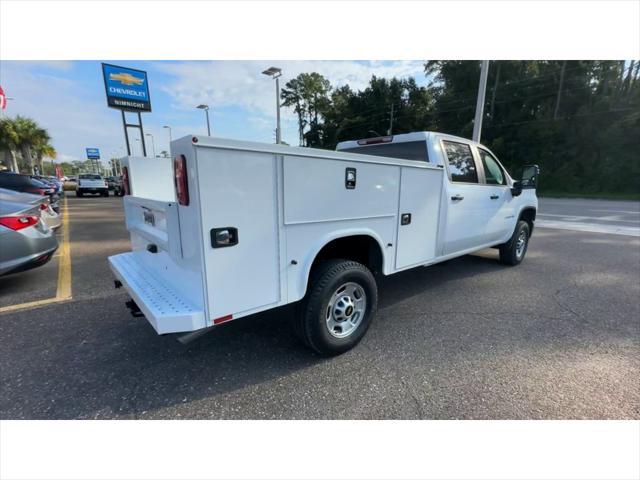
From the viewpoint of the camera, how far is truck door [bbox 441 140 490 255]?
3740 millimetres

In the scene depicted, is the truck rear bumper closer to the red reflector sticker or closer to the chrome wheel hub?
the red reflector sticker

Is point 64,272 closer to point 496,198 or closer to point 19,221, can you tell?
point 19,221

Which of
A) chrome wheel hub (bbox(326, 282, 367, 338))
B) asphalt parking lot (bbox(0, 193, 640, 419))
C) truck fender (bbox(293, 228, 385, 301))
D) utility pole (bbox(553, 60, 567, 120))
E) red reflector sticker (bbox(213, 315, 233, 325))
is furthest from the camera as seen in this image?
utility pole (bbox(553, 60, 567, 120))

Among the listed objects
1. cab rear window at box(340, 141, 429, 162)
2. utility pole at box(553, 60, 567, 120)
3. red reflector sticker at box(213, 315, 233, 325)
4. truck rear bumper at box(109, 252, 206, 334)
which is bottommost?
red reflector sticker at box(213, 315, 233, 325)

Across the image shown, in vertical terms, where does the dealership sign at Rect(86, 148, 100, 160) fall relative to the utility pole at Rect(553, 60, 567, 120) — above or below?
below

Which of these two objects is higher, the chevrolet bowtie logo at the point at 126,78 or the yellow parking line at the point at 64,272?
the chevrolet bowtie logo at the point at 126,78

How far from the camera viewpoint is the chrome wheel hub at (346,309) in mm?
2709

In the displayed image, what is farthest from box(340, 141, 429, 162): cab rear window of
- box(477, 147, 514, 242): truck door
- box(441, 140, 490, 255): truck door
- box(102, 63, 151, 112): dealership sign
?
box(102, 63, 151, 112): dealership sign

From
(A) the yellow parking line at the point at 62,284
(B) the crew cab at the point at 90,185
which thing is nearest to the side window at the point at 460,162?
(A) the yellow parking line at the point at 62,284

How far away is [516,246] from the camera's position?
5500mm

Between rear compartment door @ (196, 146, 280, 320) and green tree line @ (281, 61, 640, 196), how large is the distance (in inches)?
1265

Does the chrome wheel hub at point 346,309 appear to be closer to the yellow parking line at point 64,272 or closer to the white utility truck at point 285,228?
the white utility truck at point 285,228

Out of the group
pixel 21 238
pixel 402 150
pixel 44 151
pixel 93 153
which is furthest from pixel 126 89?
pixel 93 153

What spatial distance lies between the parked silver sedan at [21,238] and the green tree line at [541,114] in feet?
109
